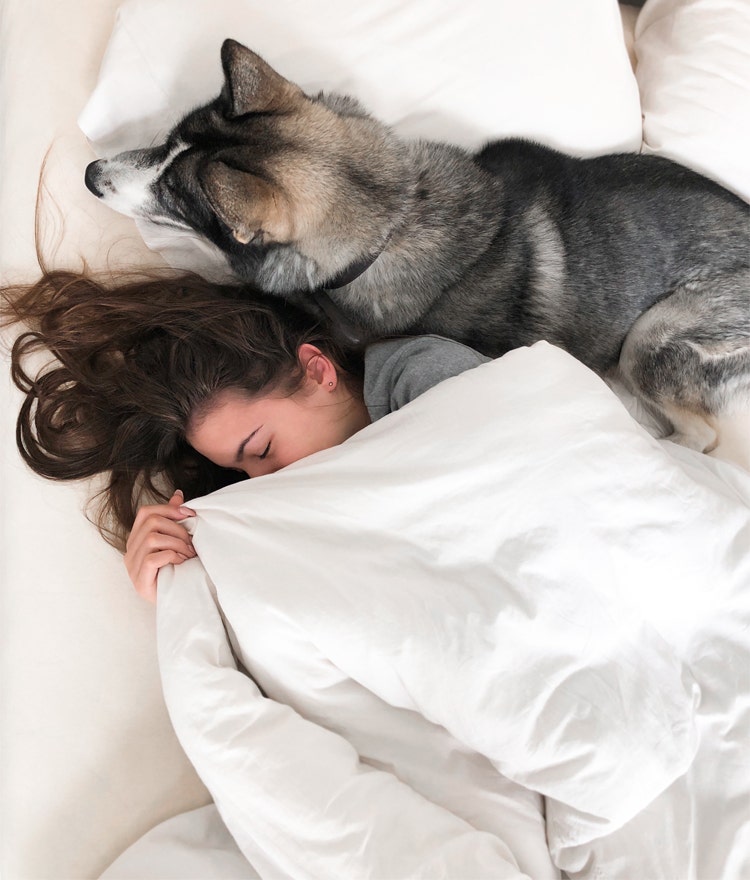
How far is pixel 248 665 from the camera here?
136cm

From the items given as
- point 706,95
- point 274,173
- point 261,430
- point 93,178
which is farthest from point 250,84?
point 706,95

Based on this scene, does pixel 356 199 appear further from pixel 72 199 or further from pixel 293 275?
pixel 72 199

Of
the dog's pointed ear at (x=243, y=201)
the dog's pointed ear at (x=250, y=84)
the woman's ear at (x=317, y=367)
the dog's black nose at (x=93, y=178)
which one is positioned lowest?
the woman's ear at (x=317, y=367)

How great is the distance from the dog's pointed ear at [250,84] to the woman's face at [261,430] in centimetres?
65

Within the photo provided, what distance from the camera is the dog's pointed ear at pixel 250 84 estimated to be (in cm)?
154

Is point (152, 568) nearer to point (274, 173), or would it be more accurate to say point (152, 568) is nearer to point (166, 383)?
point (166, 383)

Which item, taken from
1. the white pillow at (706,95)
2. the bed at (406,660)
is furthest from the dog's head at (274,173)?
the white pillow at (706,95)

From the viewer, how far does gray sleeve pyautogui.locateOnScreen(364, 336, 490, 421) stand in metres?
1.63

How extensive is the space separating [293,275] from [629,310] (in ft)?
2.83

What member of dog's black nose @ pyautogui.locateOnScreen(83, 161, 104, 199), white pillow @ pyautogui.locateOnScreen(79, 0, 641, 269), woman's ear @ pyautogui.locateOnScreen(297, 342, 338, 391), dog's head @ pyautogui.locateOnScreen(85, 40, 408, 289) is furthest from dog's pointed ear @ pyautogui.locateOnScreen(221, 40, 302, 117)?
woman's ear @ pyautogui.locateOnScreen(297, 342, 338, 391)

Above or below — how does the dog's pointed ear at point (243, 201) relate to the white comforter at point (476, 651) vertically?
above

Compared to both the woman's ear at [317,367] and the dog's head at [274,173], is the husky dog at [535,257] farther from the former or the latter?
the woman's ear at [317,367]

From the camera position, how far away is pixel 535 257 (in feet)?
5.89

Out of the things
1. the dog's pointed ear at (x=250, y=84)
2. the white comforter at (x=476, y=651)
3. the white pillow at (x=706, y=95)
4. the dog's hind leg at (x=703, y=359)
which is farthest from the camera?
the white pillow at (x=706, y=95)
